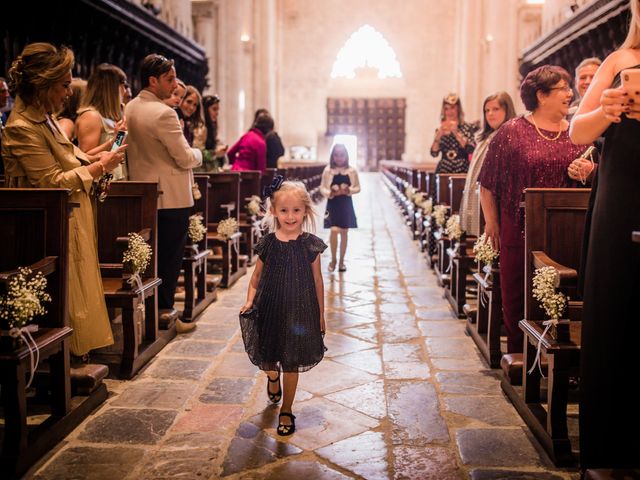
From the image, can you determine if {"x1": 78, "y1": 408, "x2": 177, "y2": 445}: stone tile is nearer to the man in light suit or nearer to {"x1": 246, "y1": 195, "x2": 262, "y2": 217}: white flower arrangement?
the man in light suit

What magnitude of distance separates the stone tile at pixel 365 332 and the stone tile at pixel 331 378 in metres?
0.71

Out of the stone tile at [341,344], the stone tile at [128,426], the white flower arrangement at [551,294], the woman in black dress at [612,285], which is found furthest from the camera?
the stone tile at [341,344]

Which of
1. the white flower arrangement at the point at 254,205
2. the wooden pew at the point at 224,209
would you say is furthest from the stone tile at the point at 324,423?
the white flower arrangement at the point at 254,205

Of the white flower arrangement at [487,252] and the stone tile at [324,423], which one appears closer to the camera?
the stone tile at [324,423]

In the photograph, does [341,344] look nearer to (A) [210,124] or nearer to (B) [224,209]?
(B) [224,209]

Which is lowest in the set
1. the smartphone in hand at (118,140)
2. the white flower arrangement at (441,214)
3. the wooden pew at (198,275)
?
the wooden pew at (198,275)

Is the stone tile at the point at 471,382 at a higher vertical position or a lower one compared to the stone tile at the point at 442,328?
lower

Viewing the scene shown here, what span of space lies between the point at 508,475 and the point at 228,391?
5.64ft

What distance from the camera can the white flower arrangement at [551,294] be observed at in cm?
324

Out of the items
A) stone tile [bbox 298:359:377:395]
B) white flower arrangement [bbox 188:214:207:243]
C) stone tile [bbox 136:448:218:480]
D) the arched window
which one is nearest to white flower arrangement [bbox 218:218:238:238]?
white flower arrangement [bbox 188:214:207:243]

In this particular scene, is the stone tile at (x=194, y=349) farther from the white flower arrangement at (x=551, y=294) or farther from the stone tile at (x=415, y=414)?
the white flower arrangement at (x=551, y=294)

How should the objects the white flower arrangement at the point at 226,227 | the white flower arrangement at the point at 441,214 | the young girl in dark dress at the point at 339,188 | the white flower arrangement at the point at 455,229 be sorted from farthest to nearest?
the young girl in dark dress at the point at 339,188, the white flower arrangement at the point at 441,214, the white flower arrangement at the point at 226,227, the white flower arrangement at the point at 455,229

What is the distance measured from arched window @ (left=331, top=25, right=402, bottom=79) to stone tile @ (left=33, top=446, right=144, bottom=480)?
33.4 m

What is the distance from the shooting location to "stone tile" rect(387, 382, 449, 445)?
11.5 feet
